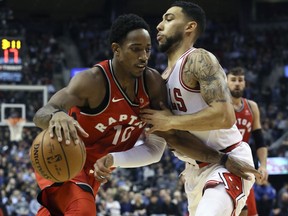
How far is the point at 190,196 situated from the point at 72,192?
90 centimetres

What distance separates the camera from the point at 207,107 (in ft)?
14.1

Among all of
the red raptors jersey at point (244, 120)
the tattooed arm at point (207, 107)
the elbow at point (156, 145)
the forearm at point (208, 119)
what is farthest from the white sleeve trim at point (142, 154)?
the red raptors jersey at point (244, 120)

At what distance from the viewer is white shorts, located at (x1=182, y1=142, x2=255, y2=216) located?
4.38 metres

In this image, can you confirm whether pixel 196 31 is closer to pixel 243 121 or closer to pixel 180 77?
pixel 180 77

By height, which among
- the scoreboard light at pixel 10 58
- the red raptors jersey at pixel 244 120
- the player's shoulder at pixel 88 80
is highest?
the player's shoulder at pixel 88 80

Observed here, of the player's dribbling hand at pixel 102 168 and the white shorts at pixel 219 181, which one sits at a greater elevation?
the player's dribbling hand at pixel 102 168

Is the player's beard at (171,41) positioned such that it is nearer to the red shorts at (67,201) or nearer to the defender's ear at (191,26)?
the defender's ear at (191,26)

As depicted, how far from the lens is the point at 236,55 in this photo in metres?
22.0

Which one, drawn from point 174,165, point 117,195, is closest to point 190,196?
point 117,195

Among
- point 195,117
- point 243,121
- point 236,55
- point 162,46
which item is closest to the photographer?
point 195,117

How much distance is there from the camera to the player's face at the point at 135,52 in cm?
429

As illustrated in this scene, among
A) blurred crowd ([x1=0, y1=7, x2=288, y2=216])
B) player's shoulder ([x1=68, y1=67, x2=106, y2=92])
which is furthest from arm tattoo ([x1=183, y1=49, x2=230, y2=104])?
blurred crowd ([x1=0, y1=7, x2=288, y2=216])

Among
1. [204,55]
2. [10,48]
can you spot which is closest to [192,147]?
[204,55]

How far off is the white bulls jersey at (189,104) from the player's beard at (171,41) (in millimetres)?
184
